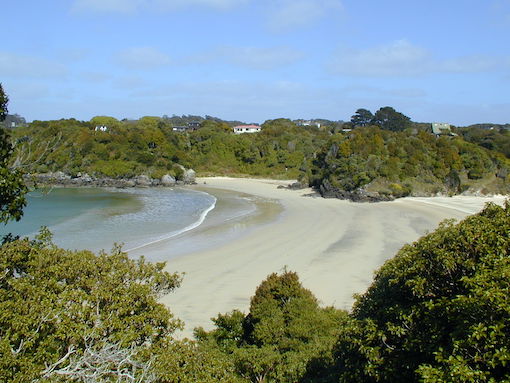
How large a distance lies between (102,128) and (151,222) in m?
47.4

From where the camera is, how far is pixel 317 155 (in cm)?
4962

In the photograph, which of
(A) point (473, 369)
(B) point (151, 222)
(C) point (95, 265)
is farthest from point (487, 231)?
(B) point (151, 222)

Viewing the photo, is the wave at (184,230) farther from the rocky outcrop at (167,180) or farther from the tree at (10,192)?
the rocky outcrop at (167,180)

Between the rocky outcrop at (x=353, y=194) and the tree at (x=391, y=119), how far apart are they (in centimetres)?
3774

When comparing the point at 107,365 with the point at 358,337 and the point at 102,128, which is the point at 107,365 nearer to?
the point at 358,337

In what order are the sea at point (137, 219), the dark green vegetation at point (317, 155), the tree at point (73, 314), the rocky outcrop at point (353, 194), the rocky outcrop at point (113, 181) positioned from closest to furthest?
the tree at point (73, 314)
the sea at point (137, 219)
the rocky outcrop at point (353, 194)
the dark green vegetation at point (317, 155)
the rocky outcrop at point (113, 181)

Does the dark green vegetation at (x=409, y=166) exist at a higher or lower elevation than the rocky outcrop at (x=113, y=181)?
higher

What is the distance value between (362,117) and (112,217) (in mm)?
63010

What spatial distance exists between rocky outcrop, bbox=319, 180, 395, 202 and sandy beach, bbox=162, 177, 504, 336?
2.05 meters

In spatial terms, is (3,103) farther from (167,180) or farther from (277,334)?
(167,180)

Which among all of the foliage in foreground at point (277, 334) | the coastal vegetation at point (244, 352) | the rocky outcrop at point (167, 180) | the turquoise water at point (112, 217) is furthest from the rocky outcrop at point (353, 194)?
the coastal vegetation at point (244, 352)

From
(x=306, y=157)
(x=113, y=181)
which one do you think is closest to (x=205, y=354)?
(x=113, y=181)

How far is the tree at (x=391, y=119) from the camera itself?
7375 centimetres

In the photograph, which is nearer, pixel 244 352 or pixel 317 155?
pixel 244 352
